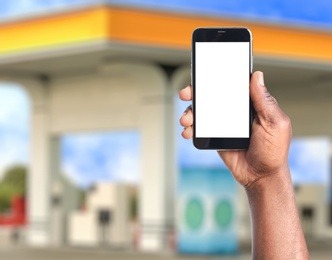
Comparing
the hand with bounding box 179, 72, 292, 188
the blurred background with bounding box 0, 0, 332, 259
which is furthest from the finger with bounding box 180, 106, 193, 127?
the blurred background with bounding box 0, 0, 332, 259

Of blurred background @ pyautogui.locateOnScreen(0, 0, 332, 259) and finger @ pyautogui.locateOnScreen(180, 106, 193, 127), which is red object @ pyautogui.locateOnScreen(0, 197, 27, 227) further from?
finger @ pyautogui.locateOnScreen(180, 106, 193, 127)

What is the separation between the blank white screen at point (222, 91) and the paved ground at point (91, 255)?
58.2 ft

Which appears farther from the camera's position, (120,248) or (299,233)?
(120,248)

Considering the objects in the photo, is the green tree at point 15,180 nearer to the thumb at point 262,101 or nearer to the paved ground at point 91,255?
the paved ground at point 91,255

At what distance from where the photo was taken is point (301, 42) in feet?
72.3

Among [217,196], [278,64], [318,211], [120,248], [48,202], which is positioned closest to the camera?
[217,196]

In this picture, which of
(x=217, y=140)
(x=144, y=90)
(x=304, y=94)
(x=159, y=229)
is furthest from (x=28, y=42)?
(x=217, y=140)

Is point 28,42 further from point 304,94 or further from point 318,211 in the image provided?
point 318,211

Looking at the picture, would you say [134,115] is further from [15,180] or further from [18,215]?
[15,180]

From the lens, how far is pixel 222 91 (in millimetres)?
2008

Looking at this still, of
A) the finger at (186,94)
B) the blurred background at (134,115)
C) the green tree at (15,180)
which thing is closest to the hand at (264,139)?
the finger at (186,94)

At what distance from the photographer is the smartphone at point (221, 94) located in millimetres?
1978

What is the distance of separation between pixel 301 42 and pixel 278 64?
876 mm

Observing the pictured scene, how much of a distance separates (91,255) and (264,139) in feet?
65.9
